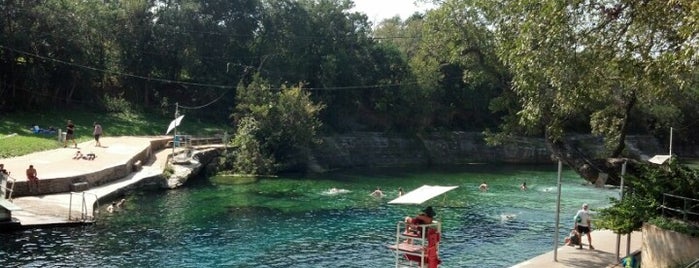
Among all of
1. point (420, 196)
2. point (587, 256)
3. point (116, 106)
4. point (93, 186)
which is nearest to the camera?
point (420, 196)

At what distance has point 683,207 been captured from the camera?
16.1 m

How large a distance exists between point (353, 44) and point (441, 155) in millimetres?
15363

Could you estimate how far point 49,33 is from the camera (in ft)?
168

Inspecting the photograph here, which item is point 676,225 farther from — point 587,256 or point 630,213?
point 587,256

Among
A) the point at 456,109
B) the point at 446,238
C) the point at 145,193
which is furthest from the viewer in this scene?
the point at 456,109

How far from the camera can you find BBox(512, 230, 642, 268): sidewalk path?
1803 cm

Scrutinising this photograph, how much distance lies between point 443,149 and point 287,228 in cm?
4095

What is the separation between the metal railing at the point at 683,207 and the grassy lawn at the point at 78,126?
34.0 metres

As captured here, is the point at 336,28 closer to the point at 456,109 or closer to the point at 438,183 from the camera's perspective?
the point at 456,109

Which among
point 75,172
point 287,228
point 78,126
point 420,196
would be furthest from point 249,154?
point 420,196

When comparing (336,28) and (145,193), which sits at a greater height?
(336,28)

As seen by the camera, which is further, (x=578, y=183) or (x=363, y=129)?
(x=363, y=129)

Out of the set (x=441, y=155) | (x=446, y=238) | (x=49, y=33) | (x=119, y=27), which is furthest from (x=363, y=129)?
(x=446, y=238)

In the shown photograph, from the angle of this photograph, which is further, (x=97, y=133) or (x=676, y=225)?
(x=97, y=133)
